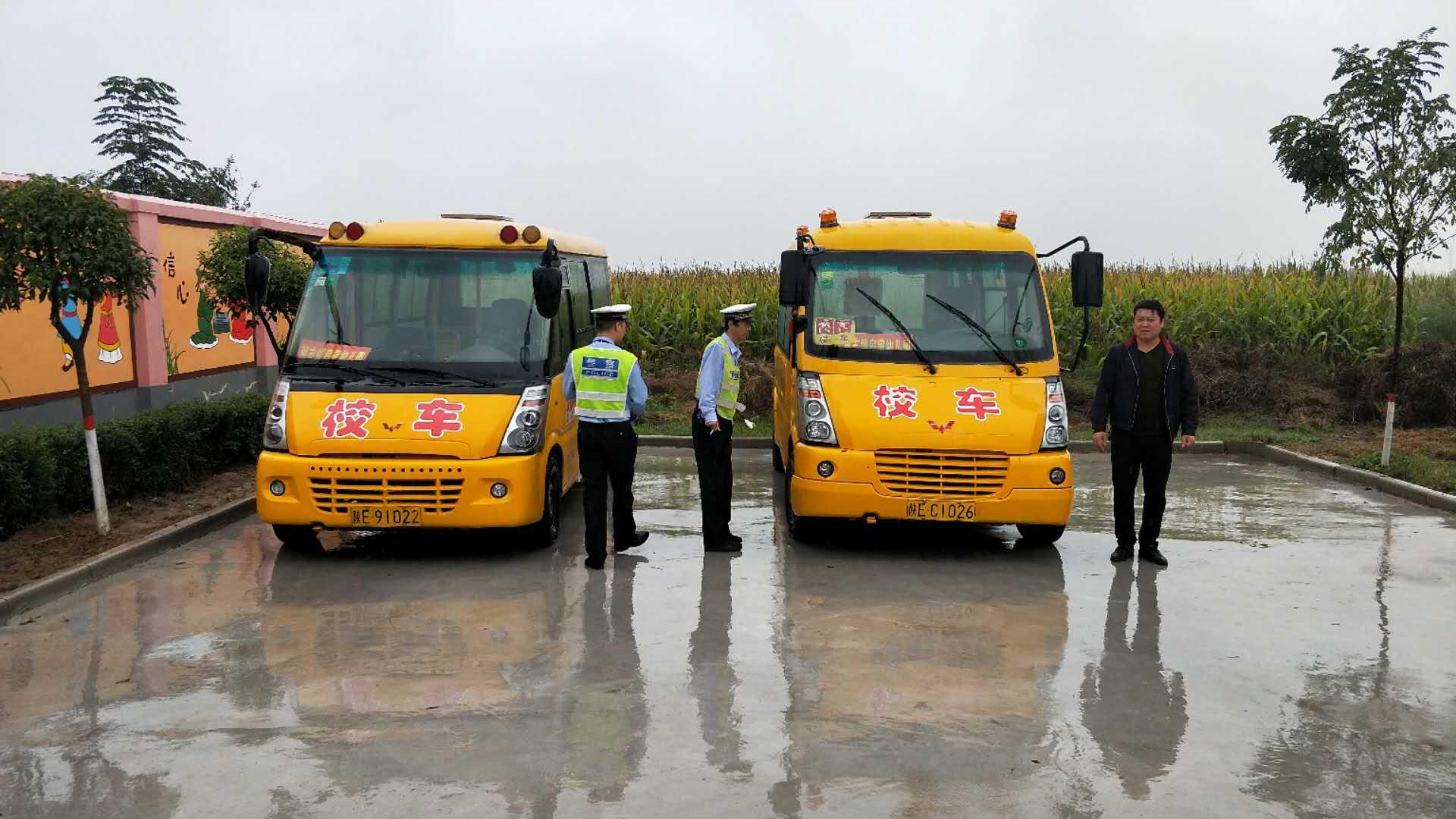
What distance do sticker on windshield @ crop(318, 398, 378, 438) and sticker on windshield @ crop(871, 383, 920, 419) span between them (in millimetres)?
3656

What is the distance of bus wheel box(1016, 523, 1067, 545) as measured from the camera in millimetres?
9695

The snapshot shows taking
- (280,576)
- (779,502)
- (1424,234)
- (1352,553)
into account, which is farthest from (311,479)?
(1424,234)

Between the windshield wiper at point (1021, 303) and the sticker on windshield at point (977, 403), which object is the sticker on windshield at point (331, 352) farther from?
the windshield wiper at point (1021, 303)

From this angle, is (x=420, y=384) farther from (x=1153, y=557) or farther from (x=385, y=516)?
(x=1153, y=557)

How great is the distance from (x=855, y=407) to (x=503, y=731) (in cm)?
454

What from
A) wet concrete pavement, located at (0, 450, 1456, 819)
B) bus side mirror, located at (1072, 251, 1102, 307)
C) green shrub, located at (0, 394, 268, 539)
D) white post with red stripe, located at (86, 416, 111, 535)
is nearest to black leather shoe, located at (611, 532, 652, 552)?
wet concrete pavement, located at (0, 450, 1456, 819)

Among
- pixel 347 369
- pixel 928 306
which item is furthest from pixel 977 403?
pixel 347 369

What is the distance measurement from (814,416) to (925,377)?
0.90 meters

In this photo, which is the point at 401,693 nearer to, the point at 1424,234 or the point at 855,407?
the point at 855,407

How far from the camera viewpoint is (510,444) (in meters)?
9.02

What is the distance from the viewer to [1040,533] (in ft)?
32.3

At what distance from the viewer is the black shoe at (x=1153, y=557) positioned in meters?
9.21

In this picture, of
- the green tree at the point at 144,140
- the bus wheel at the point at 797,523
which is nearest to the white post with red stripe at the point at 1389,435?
the bus wheel at the point at 797,523

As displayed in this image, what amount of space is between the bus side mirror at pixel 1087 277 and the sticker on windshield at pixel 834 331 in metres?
1.73
